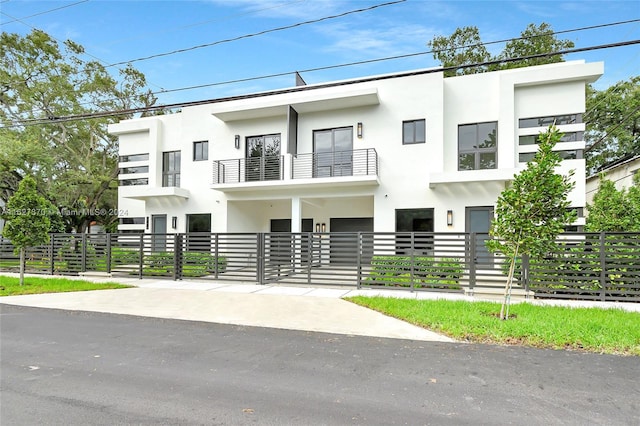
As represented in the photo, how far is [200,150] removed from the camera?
53.1ft

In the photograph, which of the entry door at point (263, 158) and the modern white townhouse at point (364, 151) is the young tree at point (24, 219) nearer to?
the modern white townhouse at point (364, 151)

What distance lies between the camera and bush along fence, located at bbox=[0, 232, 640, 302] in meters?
8.42

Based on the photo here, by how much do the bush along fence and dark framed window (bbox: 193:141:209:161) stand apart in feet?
16.7

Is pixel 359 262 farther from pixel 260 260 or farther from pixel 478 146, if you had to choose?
pixel 478 146

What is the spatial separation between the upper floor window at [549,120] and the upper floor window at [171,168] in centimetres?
1494

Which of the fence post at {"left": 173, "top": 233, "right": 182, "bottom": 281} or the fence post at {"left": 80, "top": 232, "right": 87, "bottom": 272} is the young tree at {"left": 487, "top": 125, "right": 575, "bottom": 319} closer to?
the fence post at {"left": 173, "top": 233, "right": 182, "bottom": 281}

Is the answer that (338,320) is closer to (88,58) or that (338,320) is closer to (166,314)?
(166,314)

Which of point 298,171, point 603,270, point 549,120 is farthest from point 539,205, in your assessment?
point 298,171

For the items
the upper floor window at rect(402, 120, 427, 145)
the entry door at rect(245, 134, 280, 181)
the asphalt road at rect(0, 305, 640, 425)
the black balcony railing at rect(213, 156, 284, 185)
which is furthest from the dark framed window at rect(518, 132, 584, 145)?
the asphalt road at rect(0, 305, 640, 425)

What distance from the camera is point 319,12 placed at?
29.0ft

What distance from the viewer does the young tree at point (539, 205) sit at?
6.12 meters

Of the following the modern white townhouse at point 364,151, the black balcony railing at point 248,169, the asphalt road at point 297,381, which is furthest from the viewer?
the black balcony railing at point 248,169

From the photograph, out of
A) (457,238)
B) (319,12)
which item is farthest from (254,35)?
(457,238)

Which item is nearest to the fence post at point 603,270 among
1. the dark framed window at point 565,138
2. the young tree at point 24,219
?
the dark framed window at point 565,138
